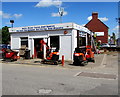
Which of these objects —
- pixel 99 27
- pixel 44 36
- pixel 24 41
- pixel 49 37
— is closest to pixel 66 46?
pixel 49 37

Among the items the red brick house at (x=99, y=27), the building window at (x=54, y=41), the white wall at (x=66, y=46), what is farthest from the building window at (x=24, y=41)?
A: the red brick house at (x=99, y=27)

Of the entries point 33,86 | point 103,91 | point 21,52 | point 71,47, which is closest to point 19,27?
point 21,52

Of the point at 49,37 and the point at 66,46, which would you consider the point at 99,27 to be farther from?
the point at 66,46

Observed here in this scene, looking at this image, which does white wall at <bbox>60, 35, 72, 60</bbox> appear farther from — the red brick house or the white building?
the red brick house

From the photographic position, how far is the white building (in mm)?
16750

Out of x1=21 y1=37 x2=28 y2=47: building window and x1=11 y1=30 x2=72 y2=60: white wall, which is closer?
x1=11 y1=30 x2=72 y2=60: white wall

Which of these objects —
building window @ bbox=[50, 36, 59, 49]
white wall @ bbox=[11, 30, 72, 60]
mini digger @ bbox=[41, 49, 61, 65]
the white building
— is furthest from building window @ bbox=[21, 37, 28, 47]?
mini digger @ bbox=[41, 49, 61, 65]

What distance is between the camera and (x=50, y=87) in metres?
6.78

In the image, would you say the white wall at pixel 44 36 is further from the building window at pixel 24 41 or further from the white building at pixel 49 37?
the building window at pixel 24 41

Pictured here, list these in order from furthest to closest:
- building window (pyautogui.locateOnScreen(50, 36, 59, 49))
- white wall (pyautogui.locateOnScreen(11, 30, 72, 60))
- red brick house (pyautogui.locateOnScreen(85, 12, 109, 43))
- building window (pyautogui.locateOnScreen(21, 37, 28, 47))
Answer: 1. red brick house (pyautogui.locateOnScreen(85, 12, 109, 43))
2. building window (pyautogui.locateOnScreen(21, 37, 28, 47))
3. building window (pyautogui.locateOnScreen(50, 36, 59, 49))
4. white wall (pyautogui.locateOnScreen(11, 30, 72, 60))

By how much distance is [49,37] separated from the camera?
18.1 m

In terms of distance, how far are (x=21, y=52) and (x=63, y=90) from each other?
14.0 metres

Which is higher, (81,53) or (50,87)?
(81,53)

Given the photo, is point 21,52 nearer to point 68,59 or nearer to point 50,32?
point 50,32
